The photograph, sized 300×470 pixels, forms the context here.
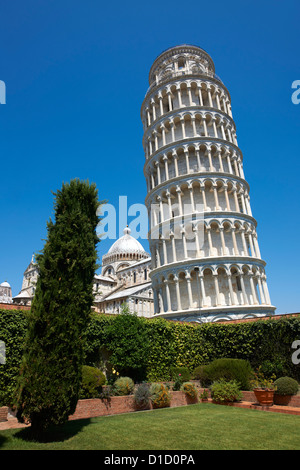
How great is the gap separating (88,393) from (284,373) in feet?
39.0

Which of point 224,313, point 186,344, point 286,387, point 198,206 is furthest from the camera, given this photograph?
point 198,206

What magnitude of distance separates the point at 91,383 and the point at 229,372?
8.10 metres

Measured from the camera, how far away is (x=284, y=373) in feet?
60.1

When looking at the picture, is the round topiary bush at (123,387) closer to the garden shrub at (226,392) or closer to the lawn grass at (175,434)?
the lawn grass at (175,434)

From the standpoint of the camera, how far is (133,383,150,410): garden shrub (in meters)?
15.2

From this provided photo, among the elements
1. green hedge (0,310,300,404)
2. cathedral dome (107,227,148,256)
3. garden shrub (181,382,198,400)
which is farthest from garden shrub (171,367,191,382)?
cathedral dome (107,227,148,256)

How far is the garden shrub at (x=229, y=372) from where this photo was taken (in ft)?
56.6

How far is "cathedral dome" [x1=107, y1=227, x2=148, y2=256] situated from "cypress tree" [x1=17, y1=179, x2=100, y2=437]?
86015 millimetres

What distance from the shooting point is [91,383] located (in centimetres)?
1457

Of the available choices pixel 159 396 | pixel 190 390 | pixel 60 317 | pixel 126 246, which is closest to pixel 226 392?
pixel 190 390

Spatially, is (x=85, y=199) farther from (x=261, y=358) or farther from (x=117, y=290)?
(x=117, y=290)

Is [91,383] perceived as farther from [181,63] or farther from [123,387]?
[181,63]

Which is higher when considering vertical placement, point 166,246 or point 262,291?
point 166,246
